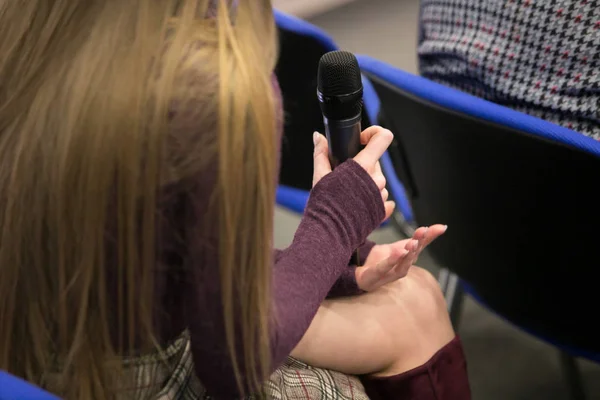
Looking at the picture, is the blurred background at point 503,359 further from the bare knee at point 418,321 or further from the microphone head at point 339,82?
the microphone head at point 339,82

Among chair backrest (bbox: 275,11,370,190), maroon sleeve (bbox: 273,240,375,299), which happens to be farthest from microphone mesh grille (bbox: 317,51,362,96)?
chair backrest (bbox: 275,11,370,190)

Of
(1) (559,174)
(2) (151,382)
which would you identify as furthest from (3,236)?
(1) (559,174)

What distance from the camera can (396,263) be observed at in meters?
0.75

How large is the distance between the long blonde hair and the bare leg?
0.57 ft

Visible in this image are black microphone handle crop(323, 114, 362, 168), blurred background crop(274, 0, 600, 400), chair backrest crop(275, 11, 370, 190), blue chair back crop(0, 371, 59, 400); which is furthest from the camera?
blurred background crop(274, 0, 600, 400)

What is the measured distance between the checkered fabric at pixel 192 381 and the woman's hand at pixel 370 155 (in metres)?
0.21

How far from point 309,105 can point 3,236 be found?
0.70 metres

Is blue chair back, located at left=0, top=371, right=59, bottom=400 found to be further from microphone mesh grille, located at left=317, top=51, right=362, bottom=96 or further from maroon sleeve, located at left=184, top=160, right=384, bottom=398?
microphone mesh grille, located at left=317, top=51, right=362, bottom=96

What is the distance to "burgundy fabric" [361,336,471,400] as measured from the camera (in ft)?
2.56

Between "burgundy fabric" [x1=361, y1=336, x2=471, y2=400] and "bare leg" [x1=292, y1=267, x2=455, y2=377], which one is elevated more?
"bare leg" [x1=292, y1=267, x2=455, y2=377]

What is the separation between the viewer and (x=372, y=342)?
2.48ft

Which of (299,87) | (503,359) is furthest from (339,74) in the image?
(503,359)

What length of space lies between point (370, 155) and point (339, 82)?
0.10 m

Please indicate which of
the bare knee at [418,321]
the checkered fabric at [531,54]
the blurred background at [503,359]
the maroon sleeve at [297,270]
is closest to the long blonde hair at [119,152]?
the maroon sleeve at [297,270]
